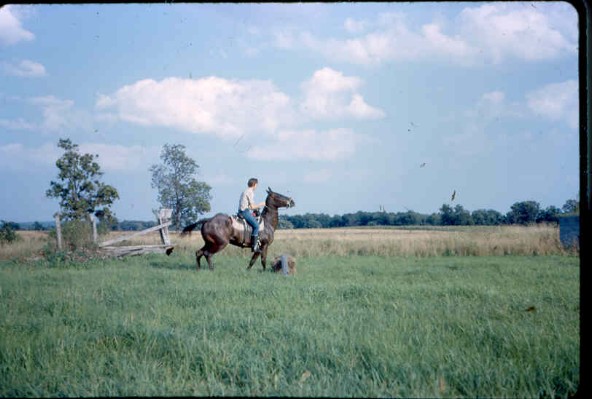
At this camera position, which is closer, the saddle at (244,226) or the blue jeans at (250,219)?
the blue jeans at (250,219)

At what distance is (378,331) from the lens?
4633 millimetres

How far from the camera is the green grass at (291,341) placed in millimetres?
3350

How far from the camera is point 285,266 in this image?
1032 cm

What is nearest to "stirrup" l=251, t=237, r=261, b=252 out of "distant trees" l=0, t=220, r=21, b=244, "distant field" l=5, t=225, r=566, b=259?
"distant field" l=5, t=225, r=566, b=259

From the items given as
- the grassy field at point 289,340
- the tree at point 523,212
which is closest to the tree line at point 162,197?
the tree at point 523,212

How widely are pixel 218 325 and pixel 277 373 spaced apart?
1526 millimetres

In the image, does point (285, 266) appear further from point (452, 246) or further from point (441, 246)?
point (452, 246)

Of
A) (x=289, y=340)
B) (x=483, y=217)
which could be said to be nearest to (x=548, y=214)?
(x=483, y=217)

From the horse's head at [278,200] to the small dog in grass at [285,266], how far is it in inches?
78.9

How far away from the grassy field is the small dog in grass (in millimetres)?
2287

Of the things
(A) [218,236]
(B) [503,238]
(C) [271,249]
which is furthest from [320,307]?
(B) [503,238]

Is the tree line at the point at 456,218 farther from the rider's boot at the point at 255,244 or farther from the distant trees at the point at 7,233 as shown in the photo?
the distant trees at the point at 7,233

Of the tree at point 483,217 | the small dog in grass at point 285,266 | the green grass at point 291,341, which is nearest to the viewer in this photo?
the green grass at point 291,341

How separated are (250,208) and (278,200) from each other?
2.86ft
